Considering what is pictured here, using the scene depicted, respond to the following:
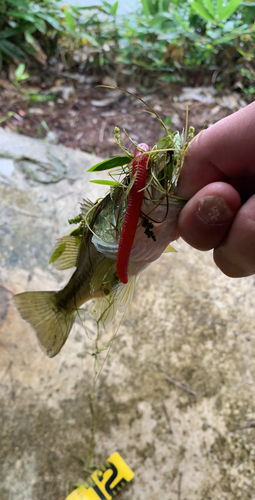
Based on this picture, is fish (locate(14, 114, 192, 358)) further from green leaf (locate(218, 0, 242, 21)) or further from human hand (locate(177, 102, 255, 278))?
green leaf (locate(218, 0, 242, 21))

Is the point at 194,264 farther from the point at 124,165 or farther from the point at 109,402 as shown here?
the point at 124,165

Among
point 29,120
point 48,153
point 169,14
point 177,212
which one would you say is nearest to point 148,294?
point 177,212

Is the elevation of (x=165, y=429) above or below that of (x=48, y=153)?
below

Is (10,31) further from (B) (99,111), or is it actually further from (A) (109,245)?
(A) (109,245)

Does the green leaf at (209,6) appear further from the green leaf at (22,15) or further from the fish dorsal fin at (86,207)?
the fish dorsal fin at (86,207)

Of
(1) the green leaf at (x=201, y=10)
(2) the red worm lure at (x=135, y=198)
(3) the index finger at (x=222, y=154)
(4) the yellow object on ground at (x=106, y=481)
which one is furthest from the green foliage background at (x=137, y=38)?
(4) the yellow object on ground at (x=106, y=481)

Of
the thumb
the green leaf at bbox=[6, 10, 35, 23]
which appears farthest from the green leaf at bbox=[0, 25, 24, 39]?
the thumb

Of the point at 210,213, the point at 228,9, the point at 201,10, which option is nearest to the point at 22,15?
the point at 201,10
